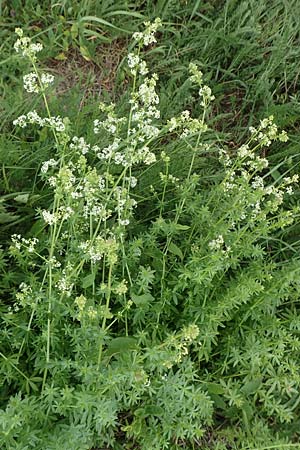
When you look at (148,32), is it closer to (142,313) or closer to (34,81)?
(34,81)

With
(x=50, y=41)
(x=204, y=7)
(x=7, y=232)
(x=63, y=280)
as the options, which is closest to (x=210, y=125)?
(x=204, y=7)

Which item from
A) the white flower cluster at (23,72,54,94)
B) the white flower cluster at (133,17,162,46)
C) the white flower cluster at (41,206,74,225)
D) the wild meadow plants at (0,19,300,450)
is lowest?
the wild meadow plants at (0,19,300,450)

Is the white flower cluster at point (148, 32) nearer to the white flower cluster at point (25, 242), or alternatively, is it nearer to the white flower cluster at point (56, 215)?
the white flower cluster at point (56, 215)

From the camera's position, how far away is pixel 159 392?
2.59 m

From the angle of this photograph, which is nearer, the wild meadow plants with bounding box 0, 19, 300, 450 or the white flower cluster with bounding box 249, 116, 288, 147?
the wild meadow plants with bounding box 0, 19, 300, 450

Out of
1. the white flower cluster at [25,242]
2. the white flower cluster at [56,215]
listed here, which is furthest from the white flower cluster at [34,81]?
the white flower cluster at [25,242]

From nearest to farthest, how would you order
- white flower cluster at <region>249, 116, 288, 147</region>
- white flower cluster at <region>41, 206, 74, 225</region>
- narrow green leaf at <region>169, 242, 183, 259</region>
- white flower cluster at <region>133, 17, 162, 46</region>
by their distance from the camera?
1. white flower cluster at <region>41, 206, 74, 225</region>
2. white flower cluster at <region>133, 17, 162, 46</region>
3. white flower cluster at <region>249, 116, 288, 147</region>
4. narrow green leaf at <region>169, 242, 183, 259</region>

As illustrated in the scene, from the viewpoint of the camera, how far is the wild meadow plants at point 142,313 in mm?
2404

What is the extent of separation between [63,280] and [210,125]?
1764mm

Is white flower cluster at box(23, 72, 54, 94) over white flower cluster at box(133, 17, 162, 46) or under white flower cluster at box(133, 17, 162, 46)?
under

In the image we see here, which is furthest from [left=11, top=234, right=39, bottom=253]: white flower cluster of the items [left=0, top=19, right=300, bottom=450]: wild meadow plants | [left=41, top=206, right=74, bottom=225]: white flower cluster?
[left=41, top=206, right=74, bottom=225]: white flower cluster

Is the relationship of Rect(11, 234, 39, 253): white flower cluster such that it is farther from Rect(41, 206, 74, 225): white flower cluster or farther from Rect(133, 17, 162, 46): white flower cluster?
Rect(133, 17, 162, 46): white flower cluster

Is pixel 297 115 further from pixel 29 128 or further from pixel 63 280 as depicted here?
pixel 63 280

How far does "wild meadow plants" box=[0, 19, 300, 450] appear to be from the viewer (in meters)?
2.40
